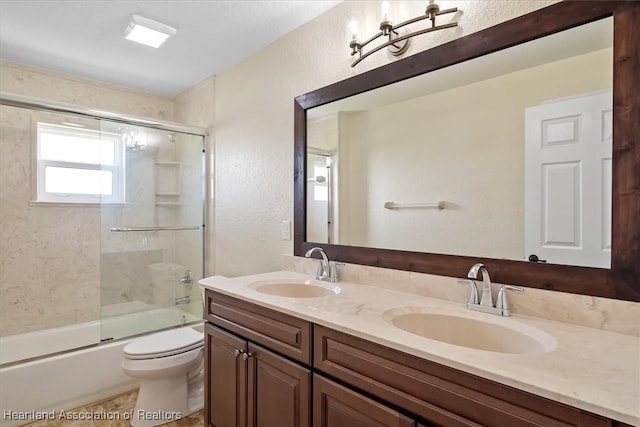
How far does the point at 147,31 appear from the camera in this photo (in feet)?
6.81

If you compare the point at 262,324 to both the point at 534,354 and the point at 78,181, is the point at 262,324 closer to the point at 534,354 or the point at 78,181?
the point at 534,354

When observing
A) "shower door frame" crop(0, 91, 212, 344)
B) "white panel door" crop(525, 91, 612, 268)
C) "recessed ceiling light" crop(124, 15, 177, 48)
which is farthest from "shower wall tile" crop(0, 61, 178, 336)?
"white panel door" crop(525, 91, 612, 268)

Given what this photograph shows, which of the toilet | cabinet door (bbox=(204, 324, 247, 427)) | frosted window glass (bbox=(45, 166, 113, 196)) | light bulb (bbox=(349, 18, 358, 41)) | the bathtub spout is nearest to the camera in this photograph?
cabinet door (bbox=(204, 324, 247, 427))

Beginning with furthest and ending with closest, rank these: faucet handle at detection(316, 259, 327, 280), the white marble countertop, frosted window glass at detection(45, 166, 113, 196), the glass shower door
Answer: frosted window glass at detection(45, 166, 113, 196) < the glass shower door < faucet handle at detection(316, 259, 327, 280) < the white marble countertop

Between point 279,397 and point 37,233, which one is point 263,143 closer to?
point 279,397

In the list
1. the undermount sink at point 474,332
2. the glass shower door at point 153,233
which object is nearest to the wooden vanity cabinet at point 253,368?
the undermount sink at point 474,332

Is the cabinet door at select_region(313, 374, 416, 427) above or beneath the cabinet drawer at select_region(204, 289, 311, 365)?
beneath

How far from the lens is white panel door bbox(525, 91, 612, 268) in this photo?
103cm

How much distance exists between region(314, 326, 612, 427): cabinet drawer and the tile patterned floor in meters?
1.38

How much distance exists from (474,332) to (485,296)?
0.13m

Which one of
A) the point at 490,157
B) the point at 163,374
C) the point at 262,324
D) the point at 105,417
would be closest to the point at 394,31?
the point at 490,157

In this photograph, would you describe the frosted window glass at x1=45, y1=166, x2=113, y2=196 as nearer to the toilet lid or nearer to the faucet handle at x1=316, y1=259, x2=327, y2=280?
the toilet lid

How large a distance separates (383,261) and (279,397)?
0.73 m

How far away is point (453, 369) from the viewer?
0.82m
